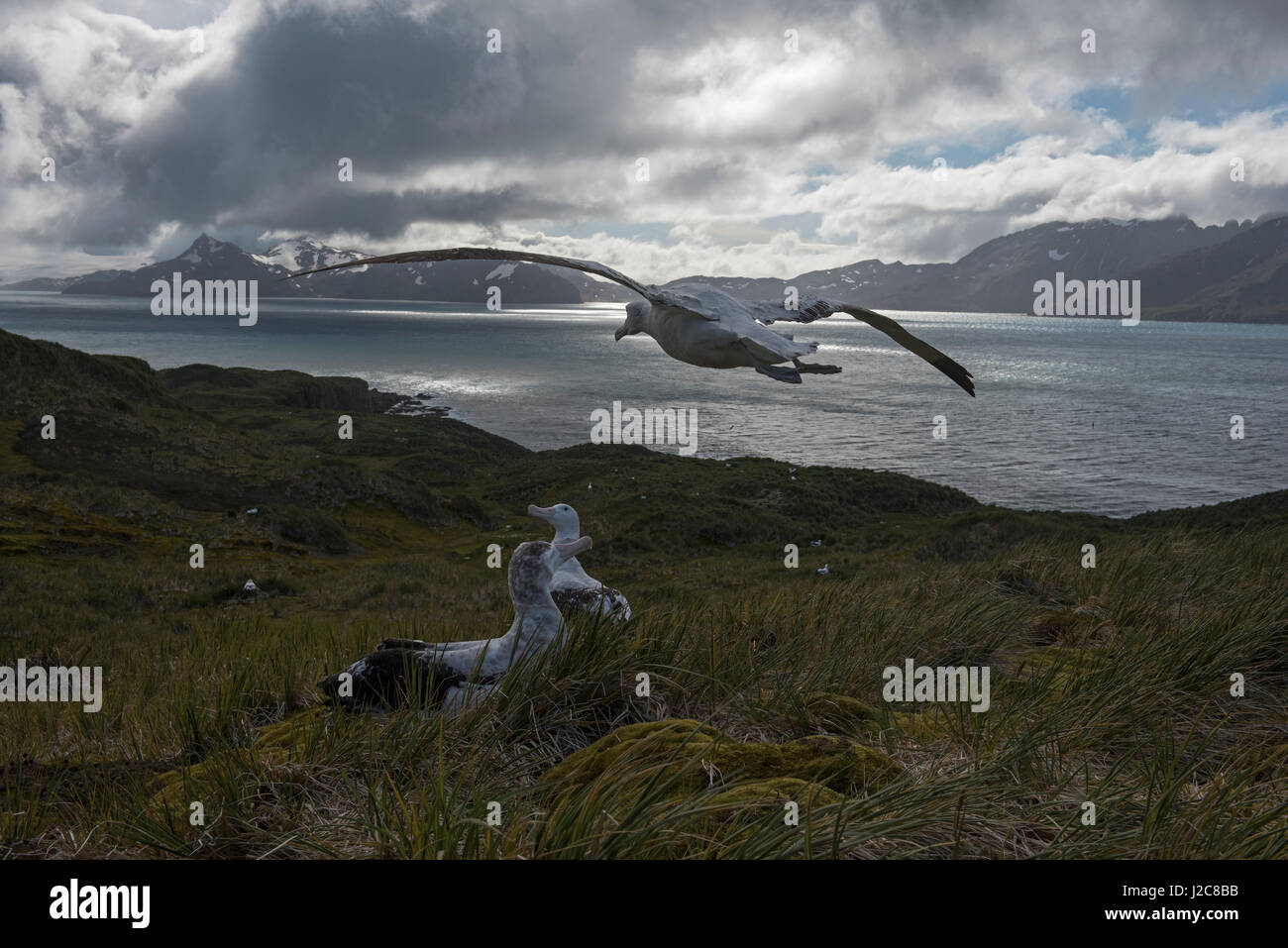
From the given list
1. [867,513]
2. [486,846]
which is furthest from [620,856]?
[867,513]

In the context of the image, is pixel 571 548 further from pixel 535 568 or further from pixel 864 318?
pixel 864 318

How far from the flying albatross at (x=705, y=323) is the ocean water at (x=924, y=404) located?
0.69ft

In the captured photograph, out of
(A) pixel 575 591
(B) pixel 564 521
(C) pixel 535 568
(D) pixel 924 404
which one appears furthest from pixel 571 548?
(D) pixel 924 404

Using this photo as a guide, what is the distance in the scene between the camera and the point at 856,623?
6.38 metres

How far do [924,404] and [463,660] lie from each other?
8753 centimetres

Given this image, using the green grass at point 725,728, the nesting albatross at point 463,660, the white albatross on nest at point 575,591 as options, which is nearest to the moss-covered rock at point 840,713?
the green grass at point 725,728

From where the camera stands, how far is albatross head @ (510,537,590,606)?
448 centimetres

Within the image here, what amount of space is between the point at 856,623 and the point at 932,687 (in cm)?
100

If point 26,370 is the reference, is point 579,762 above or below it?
below

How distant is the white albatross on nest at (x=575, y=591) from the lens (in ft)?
17.0

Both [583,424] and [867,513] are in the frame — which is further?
[583,424]

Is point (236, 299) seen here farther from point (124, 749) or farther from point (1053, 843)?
point (1053, 843)

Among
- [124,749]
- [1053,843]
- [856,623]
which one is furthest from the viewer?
[856,623]
